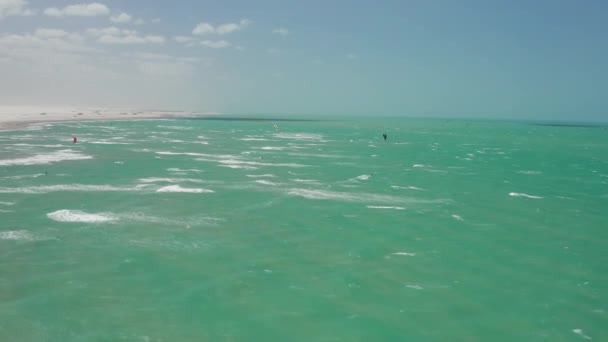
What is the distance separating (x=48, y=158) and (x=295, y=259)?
121 feet

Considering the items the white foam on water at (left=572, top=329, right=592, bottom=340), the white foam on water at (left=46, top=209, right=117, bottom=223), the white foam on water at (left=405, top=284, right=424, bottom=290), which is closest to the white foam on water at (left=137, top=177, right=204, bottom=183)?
the white foam on water at (left=46, top=209, right=117, bottom=223)

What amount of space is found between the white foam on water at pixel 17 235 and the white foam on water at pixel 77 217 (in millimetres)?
2266

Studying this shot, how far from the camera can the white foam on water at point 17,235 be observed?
19766 mm

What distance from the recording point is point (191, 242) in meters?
20.2

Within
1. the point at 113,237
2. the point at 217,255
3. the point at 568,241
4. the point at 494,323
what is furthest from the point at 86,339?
the point at 568,241

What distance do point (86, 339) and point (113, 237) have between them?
9.08 meters

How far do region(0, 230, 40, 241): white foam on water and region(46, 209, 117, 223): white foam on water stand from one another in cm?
227

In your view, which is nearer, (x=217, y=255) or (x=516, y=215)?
(x=217, y=255)

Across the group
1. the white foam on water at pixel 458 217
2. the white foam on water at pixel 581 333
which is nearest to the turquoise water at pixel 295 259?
the white foam on water at pixel 581 333

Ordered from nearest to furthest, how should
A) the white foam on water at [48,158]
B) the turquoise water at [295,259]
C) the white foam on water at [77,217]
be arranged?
1. the turquoise water at [295,259]
2. the white foam on water at [77,217]
3. the white foam on water at [48,158]

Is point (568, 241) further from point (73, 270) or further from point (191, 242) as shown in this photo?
point (73, 270)

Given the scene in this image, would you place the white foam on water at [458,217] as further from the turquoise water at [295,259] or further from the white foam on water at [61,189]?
the white foam on water at [61,189]

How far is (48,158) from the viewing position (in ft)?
148

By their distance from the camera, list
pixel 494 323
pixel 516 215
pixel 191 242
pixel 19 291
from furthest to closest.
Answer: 1. pixel 516 215
2. pixel 191 242
3. pixel 19 291
4. pixel 494 323
